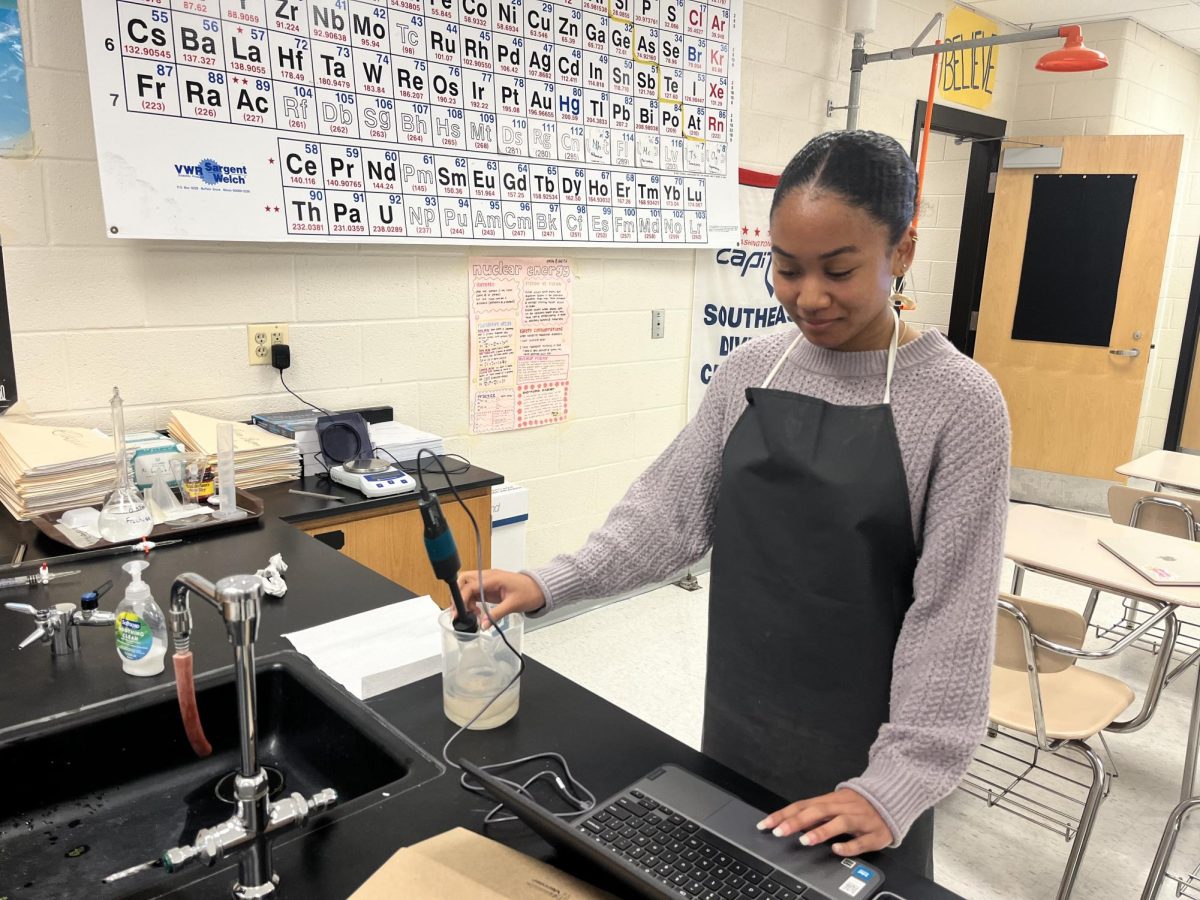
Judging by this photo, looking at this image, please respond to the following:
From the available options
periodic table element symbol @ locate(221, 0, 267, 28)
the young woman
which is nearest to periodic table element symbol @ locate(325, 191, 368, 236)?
periodic table element symbol @ locate(221, 0, 267, 28)

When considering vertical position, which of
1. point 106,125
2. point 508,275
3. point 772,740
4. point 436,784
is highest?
point 106,125

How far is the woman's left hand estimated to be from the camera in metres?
0.85

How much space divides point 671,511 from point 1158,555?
5.91 ft

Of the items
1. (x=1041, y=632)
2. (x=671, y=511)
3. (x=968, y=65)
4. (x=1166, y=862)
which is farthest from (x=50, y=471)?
(x=968, y=65)

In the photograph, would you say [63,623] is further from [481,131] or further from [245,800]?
[481,131]

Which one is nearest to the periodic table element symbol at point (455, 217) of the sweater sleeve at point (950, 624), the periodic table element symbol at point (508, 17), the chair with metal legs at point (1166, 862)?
the periodic table element symbol at point (508, 17)

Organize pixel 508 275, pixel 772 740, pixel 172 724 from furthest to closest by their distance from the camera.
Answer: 1. pixel 508 275
2. pixel 772 740
3. pixel 172 724

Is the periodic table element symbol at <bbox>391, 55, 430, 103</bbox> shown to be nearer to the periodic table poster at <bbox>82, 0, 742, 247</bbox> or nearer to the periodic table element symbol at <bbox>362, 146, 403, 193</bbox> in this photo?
the periodic table poster at <bbox>82, 0, 742, 247</bbox>

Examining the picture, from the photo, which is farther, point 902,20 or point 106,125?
point 902,20

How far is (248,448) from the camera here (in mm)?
2158

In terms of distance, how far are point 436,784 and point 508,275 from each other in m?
2.28

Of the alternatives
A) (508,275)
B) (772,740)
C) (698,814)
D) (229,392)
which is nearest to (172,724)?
(698,814)

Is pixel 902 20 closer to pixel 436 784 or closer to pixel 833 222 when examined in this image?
pixel 833 222

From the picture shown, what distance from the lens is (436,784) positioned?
967mm
